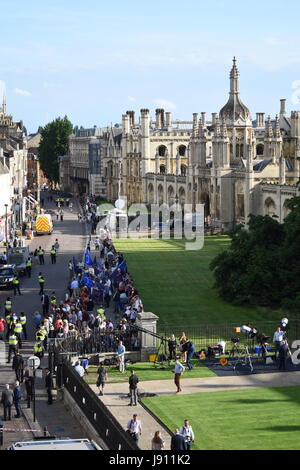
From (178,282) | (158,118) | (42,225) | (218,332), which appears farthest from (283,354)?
(158,118)

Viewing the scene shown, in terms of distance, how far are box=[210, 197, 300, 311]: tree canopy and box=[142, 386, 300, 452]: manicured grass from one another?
12.2 meters

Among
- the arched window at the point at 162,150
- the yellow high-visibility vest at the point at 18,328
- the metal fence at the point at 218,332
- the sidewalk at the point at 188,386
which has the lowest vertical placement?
the sidewalk at the point at 188,386

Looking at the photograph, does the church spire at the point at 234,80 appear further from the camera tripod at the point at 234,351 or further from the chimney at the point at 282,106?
the camera tripod at the point at 234,351

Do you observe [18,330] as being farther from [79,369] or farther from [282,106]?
[282,106]

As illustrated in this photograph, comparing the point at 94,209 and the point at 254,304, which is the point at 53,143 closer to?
the point at 94,209

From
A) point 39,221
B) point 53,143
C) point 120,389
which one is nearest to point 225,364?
point 120,389

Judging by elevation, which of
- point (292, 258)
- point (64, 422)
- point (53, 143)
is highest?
point (53, 143)

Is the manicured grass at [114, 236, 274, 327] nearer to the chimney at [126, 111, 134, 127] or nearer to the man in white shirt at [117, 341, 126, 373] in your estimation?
the man in white shirt at [117, 341, 126, 373]

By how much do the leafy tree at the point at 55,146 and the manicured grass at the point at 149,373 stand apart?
12483cm

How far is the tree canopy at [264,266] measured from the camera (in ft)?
134

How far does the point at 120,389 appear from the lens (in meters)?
27.4

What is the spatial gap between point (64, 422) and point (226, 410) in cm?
448

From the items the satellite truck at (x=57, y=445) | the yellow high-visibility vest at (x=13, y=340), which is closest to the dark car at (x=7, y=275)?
Result: the yellow high-visibility vest at (x=13, y=340)

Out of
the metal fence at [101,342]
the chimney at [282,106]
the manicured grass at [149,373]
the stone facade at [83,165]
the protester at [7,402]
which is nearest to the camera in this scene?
the protester at [7,402]
